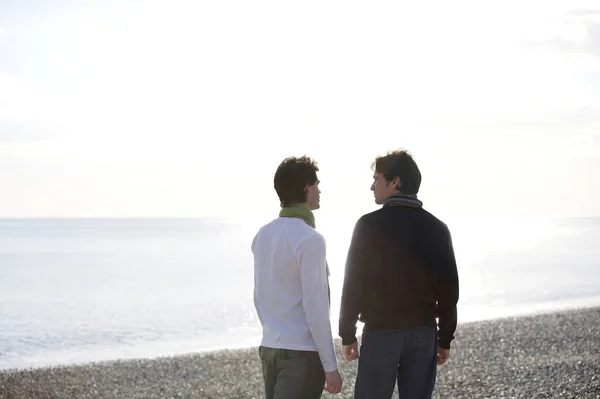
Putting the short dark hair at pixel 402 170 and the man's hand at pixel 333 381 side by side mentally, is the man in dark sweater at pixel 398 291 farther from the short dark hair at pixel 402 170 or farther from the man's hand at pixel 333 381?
the man's hand at pixel 333 381

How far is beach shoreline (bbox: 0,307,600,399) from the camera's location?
13.6 metres

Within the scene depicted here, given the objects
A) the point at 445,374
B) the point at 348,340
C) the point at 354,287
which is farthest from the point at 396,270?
the point at 445,374

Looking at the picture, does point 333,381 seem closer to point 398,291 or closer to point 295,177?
point 398,291

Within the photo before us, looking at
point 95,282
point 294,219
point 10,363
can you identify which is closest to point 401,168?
point 294,219

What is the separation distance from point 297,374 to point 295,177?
1.19 metres

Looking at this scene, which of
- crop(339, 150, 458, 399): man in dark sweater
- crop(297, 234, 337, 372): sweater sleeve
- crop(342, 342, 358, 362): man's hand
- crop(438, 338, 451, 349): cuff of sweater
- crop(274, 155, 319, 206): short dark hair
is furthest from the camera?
crop(438, 338, 451, 349): cuff of sweater

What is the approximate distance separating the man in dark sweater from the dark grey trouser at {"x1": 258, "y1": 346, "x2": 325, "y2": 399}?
0.40 meters

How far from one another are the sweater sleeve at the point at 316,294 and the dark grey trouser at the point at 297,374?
8 cm

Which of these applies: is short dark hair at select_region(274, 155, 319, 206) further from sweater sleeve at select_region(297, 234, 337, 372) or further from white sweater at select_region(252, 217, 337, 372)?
sweater sleeve at select_region(297, 234, 337, 372)

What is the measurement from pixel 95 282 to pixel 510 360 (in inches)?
2028

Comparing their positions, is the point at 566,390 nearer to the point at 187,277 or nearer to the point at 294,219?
the point at 294,219

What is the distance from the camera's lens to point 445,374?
1535cm

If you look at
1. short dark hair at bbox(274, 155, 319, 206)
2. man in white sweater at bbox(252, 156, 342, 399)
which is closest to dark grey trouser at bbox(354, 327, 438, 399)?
man in white sweater at bbox(252, 156, 342, 399)

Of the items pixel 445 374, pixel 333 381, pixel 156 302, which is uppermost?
pixel 333 381
